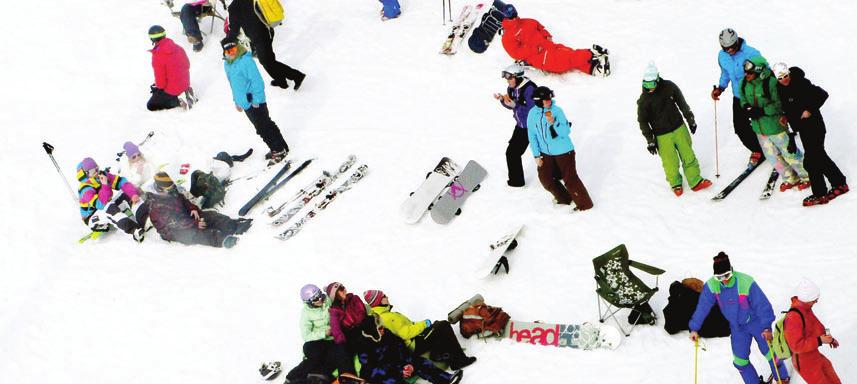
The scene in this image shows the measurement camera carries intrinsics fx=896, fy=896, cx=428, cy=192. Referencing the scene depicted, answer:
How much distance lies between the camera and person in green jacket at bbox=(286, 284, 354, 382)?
30.9 feet

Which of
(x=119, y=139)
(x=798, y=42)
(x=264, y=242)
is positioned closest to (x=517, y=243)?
(x=264, y=242)

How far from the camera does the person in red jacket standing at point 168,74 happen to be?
14492 millimetres

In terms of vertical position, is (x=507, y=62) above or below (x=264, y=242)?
above

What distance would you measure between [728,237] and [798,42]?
431 centimetres

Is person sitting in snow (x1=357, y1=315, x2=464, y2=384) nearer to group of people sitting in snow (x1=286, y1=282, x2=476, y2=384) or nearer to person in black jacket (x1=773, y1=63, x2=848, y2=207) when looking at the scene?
group of people sitting in snow (x1=286, y1=282, x2=476, y2=384)

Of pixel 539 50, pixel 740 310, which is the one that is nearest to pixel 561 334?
pixel 740 310

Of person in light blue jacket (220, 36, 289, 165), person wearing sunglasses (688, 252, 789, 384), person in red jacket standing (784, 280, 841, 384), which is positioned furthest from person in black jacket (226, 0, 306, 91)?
person in red jacket standing (784, 280, 841, 384)

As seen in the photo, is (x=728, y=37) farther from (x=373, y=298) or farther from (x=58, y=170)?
(x=58, y=170)

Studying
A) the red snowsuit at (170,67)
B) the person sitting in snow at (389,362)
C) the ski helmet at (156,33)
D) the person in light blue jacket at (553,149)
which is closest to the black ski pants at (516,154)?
the person in light blue jacket at (553,149)

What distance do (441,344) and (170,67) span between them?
7.66m

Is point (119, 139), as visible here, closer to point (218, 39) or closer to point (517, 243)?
point (218, 39)

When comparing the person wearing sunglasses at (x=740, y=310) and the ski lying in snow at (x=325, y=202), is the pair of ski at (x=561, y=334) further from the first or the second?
the ski lying in snow at (x=325, y=202)

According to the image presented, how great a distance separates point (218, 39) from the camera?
1650cm

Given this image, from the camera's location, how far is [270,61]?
14680 millimetres
